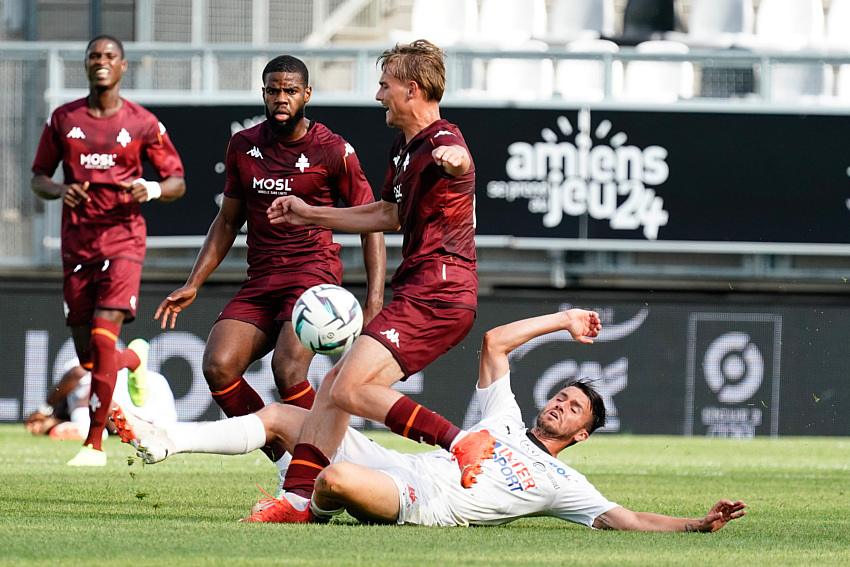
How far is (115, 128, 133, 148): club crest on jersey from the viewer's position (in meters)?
8.65

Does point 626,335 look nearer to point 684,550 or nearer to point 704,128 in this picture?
point 704,128

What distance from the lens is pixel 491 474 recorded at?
16.8ft

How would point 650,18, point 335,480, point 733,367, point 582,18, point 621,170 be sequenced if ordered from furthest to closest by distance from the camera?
point 650,18 < point 582,18 < point 621,170 < point 733,367 < point 335,480

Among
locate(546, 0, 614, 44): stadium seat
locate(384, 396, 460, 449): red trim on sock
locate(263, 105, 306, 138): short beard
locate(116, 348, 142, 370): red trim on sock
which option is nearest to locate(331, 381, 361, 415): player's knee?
locate(384, 396, 460, 449): red trim on sock

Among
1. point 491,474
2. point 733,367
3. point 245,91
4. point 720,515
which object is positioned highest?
point 245,91

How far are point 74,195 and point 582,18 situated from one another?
8.76m

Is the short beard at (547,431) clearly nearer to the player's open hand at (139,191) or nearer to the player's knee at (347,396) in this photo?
the player's knee at (347,396)

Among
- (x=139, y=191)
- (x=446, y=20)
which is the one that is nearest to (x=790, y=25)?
(x=446, y=20)

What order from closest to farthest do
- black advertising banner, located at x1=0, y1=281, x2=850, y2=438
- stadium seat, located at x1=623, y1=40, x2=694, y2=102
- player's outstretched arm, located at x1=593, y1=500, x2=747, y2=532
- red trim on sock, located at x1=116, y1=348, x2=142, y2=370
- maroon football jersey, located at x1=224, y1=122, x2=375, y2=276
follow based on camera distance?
player's outstretched arm, located at x1=593, y1=500, x2=747, y2=532 < maroon football jersey, located at x1=224, y1=122, x2=375, y2=276 < red trim on sock, located at x1=116, y1=348, x2=142, y2=370 < black advertising banner, located at x1=0, y1=281, x2=850, y2=438 < stadium seat, located at x1=623, y1=40, x2=694, y2=102

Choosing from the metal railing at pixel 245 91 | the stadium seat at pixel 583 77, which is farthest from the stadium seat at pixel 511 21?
the metal railing at pixel 245 91

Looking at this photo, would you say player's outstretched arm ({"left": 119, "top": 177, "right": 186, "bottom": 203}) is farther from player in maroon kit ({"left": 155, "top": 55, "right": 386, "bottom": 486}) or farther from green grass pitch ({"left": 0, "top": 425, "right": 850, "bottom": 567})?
green grass pitch ({"left": 0, "top": 425, "right": 850, "bottom": 567})

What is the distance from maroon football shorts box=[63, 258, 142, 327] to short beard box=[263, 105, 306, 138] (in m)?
2.29

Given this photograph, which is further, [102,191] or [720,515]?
[102,191]

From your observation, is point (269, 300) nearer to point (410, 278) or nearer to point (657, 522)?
point (410, 278)
